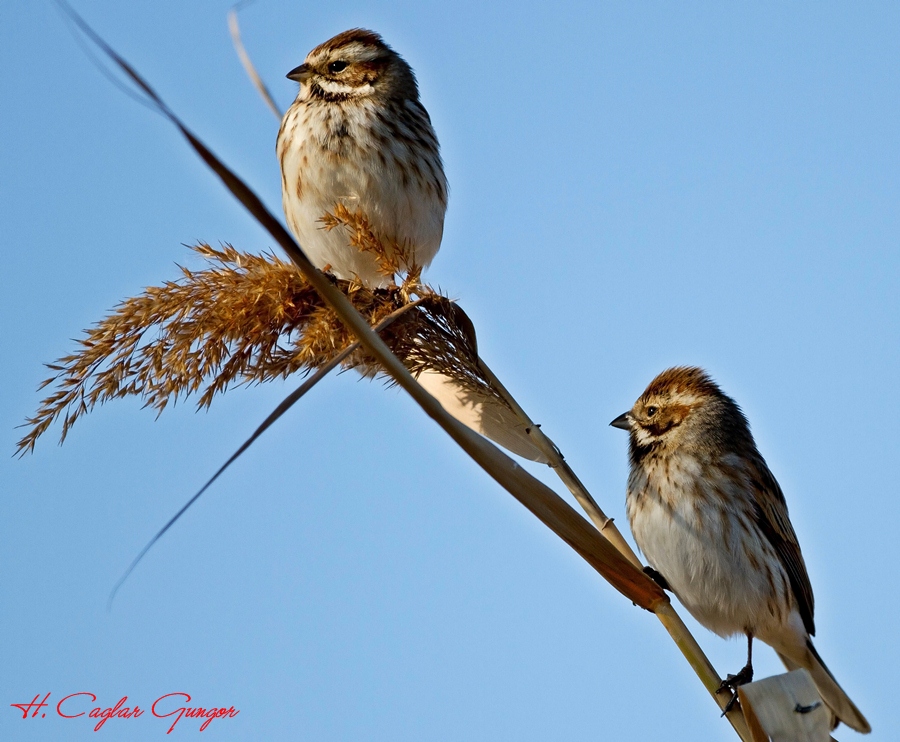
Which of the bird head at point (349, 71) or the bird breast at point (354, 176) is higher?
the bird head at point (349, 71)

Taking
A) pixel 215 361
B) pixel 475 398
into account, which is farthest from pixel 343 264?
pixel 215 361

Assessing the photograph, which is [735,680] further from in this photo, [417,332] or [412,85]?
[412,85]

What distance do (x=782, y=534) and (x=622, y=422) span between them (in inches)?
32.5

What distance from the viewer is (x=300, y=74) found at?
186 inches

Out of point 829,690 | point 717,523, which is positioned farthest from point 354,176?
point 829,690

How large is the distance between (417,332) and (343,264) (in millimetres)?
1651

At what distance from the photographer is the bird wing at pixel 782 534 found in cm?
429

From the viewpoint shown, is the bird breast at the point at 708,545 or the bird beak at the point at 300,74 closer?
the bird breast at the point at 708,545

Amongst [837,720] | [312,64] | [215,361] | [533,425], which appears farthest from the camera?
[312,64]

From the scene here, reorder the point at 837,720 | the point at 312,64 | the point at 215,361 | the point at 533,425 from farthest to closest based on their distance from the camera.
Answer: the point at 312,64, the point at 837,720, the point at 533,425, the point at 215,361

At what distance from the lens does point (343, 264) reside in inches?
173

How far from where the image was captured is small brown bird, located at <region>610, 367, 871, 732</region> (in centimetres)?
404

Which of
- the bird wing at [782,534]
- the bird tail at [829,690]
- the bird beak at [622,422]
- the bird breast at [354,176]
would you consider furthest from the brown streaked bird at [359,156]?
the bird tail at [829,690]

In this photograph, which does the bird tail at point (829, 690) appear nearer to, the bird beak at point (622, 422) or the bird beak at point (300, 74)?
the bird beak at point (622, 422)
